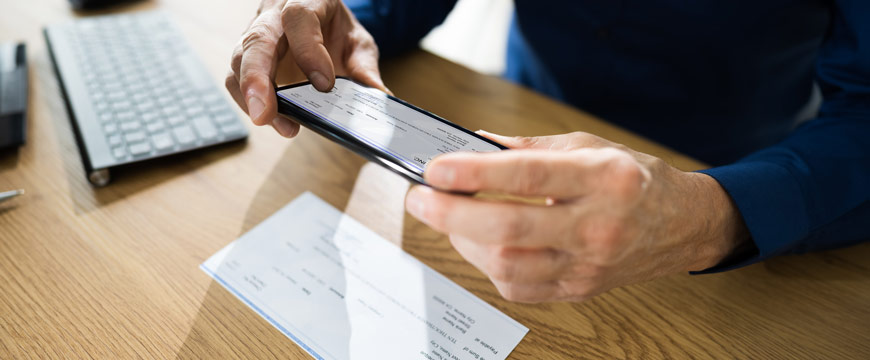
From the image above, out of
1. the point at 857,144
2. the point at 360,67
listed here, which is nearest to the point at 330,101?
the point at 360,67

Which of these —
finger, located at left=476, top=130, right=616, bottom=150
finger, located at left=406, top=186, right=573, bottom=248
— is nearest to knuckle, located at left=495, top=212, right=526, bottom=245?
finger, located at left=406, top=186, right=573, bottom=248

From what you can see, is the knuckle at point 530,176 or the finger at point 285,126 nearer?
the knuckle at point 530,176

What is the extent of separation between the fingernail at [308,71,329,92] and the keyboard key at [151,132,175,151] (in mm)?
211

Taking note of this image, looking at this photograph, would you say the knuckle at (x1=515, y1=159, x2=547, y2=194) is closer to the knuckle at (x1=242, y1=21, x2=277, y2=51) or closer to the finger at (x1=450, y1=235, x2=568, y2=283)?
the finger at (x1=450, y1=235, x2=568, y2=283)

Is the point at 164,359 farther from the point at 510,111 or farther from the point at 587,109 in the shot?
the point at 587,109

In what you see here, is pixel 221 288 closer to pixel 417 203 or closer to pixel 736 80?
pixel 417 203

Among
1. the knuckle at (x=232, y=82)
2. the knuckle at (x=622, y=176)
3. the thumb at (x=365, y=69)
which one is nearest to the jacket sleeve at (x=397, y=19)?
the thumb at (x=365, y=69)

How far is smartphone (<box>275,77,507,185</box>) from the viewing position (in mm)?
368

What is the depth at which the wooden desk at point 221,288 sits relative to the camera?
40 cm

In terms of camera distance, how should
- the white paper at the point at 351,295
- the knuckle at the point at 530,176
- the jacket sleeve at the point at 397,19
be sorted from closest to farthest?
1. the knuckle at the point at 530,176
2. the white paper at the point at 351,295
3. the jacket sleeve at the point at 397,19

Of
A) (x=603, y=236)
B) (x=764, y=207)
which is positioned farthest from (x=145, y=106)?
(x=764, y=207)

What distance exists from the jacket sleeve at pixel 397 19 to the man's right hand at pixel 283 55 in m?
0.10

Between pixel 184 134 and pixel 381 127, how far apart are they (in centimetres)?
30

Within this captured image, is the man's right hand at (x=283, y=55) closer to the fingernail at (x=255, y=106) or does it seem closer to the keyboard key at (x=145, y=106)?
the fingernail at (x=255, y=106)
